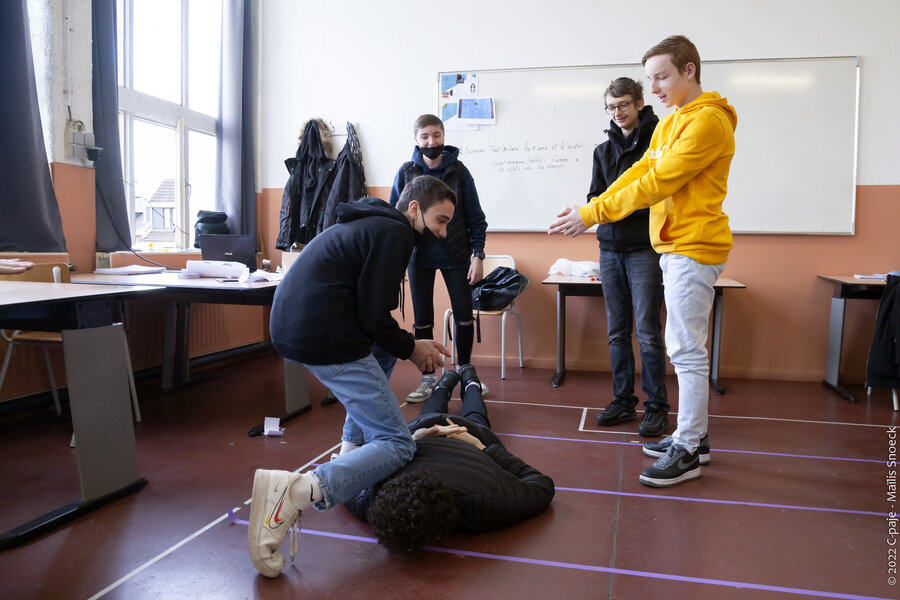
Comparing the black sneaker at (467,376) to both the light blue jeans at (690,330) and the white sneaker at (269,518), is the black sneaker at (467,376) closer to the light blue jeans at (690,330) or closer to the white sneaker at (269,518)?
the light blue jeans at (690,330)

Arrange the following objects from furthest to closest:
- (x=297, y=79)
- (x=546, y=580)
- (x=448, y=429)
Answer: (x=297, y=79), (x=448, y=429), (x=546, y=580)

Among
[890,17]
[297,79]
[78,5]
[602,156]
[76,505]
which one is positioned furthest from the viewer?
[297,79]

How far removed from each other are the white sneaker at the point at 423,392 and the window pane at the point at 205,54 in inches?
112

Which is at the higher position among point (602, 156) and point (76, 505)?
point (602, 156)

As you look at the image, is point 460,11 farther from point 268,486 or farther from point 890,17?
point 268,486

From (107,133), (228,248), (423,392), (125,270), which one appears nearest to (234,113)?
(107,133)

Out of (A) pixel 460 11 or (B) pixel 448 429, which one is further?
(A) pixel 460 11

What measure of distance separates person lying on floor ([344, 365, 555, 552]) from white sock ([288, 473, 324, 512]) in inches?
5.1


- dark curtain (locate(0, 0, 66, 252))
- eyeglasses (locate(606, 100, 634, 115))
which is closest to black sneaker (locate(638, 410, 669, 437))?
eyeglasses (locate(606, 100, 634, 115))

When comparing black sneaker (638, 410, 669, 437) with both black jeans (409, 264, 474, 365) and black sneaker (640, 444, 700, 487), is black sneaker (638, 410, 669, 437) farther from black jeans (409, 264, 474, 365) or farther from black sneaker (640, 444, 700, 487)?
black jeans (409, 264, 474, 365)

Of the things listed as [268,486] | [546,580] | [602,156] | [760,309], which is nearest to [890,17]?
[760,309]

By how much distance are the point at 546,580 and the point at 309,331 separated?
0.91 m

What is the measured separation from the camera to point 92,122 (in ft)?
11.4

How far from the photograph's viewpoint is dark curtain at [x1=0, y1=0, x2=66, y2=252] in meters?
2.92
